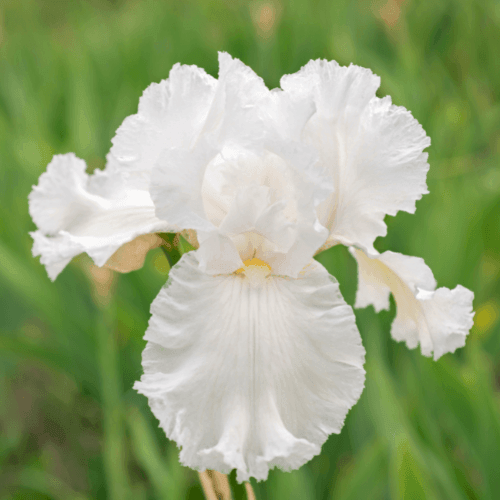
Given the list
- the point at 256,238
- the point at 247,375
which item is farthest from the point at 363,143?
the point at 247,375

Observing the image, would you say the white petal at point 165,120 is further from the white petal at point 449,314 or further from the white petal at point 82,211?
the white petal at point 449,314

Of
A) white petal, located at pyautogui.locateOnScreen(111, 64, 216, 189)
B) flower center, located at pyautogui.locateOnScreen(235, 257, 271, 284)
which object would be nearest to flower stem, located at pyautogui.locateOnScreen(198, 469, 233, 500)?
flower center, located at pyautogui.locateOnScreen(235, 257, 271, 284)

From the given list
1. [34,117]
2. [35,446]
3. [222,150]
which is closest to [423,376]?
[222,150]

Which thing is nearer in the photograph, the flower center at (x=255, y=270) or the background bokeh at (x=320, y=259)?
the flower center at (x=255, y=270)

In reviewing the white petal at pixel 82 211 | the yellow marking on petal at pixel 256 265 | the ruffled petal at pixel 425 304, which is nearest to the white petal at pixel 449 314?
the ruffled petal at pixel 425 304

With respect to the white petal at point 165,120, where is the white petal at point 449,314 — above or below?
below

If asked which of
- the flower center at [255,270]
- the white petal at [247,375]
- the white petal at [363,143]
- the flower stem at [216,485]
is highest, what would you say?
the white petal at [363,143]
